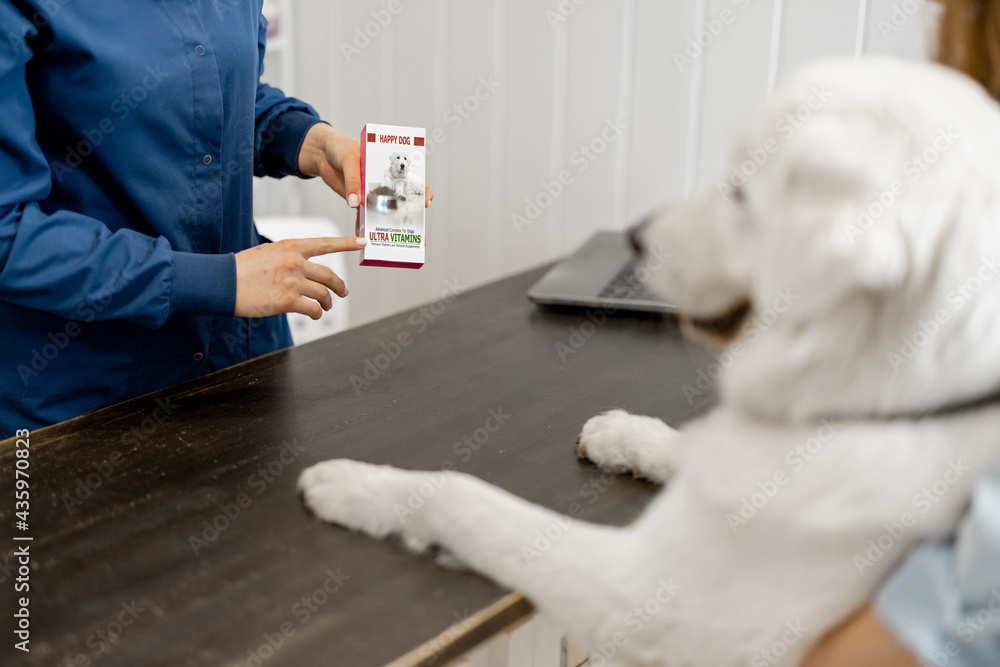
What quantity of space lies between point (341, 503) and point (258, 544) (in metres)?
0.09

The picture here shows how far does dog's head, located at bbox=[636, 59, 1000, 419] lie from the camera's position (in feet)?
1.92

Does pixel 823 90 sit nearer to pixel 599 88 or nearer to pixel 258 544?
pixel 258 544

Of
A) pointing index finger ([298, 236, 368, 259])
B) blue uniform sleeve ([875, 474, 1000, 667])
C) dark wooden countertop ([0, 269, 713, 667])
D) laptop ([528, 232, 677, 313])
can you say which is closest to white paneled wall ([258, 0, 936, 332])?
laptop ([528, 232, 677, 313])

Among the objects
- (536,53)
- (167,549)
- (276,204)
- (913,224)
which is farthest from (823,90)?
(276,204)

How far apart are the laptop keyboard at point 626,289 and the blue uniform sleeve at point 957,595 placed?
0.81 meters

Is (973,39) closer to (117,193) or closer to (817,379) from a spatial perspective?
(817,379)

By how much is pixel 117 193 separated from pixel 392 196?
39cm

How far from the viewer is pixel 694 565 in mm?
705

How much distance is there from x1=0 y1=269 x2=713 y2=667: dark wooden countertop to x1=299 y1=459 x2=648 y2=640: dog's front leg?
0.08 ft

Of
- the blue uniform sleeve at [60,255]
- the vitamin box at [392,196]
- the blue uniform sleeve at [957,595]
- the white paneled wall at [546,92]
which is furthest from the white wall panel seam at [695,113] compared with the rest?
the blue uniform sleeve at [957,595]

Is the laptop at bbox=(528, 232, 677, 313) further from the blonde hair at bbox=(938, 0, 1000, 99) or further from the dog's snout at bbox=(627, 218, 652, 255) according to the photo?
the blonde hair at bbox=(938, 0, 1000, 99)

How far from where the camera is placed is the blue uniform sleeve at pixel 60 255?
3.34 ft

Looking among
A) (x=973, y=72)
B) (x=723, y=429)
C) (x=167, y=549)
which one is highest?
(x=973, y=72)

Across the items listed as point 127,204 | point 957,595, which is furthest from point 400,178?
point 957,595
